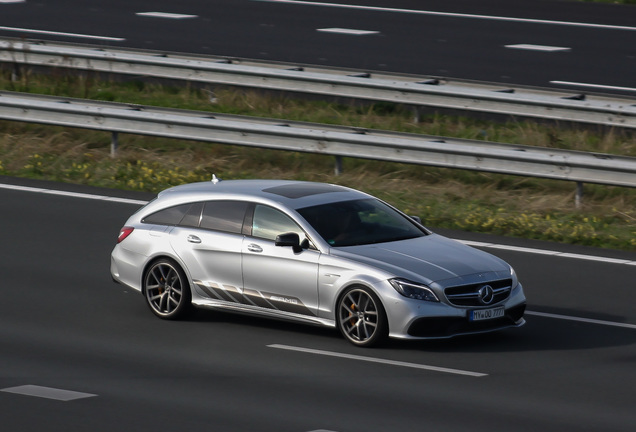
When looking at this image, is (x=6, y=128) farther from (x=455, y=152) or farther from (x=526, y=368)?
(x=526, y=368)

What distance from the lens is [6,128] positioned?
72.3 ft

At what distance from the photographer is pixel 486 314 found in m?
11.2

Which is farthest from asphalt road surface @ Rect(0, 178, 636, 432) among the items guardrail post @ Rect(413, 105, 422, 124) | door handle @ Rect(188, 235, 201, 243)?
guardrail post @ Rect(413, 105, 422, 124)

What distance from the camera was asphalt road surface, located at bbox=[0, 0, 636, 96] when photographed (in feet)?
81.6

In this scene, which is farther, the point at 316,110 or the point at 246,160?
the point at 316,110

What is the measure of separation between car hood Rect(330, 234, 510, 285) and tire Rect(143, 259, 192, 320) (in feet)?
5.31

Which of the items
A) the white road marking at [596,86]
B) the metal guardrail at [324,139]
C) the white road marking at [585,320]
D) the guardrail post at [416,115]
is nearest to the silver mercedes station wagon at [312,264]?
the white road marking at [585,320]

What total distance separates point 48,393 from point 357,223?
136 inches

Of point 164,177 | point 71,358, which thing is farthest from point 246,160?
point 71,358

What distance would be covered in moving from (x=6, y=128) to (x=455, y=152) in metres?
8.28

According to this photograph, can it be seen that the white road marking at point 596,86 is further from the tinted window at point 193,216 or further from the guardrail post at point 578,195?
the tinted window at point 193,216

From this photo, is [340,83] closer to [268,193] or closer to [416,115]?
[416,115]

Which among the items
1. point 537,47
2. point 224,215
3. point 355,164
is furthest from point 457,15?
point 224,215

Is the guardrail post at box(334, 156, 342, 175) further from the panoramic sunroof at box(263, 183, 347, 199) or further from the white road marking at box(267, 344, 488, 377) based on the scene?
the white road marking at box(267, 344, 488, 377)
